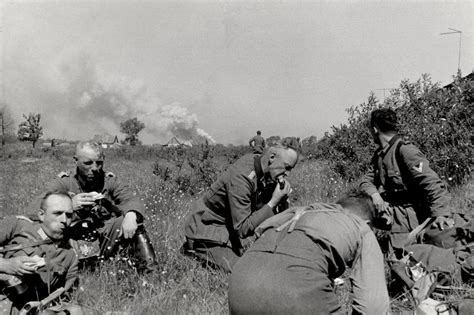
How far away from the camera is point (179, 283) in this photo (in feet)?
13.2

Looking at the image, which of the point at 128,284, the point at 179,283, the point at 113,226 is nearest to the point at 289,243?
the point at 179,283

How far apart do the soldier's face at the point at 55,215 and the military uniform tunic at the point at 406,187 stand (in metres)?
3.06

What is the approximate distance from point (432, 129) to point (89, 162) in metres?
6.98

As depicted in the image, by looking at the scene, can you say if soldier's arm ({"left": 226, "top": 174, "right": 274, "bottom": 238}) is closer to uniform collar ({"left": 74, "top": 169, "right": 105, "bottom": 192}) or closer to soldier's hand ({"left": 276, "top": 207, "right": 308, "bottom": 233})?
soldier's hand ({"left": 276, "top": 207, "right": 308, "bottom": 233})

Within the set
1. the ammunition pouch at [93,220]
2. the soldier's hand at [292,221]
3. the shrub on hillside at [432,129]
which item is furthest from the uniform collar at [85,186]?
the shrub on hillside at [432,129]

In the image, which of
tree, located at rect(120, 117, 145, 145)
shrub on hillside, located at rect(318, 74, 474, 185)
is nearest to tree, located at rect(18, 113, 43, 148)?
tree, located at rect(120, 117, 145, 145)

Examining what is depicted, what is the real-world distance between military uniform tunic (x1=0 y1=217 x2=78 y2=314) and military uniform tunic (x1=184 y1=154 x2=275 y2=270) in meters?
1.46

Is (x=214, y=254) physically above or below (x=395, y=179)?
below

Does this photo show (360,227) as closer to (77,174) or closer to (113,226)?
(113,226)

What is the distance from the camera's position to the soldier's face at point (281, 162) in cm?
386

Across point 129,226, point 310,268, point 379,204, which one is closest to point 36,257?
point 129,226

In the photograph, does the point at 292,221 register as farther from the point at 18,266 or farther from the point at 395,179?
the point at 395,179

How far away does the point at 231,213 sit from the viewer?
4238 mm

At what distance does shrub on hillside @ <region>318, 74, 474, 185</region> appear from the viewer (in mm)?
8383
